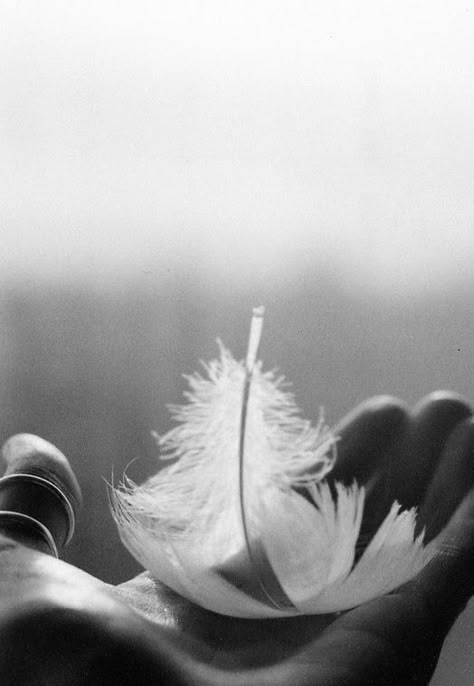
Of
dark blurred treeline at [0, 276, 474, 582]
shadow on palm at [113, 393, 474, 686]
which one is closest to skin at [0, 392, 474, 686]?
shadow on palm at [113, 393, 474, 686]

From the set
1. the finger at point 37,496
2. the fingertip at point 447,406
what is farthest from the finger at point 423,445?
the finger at point 37,496

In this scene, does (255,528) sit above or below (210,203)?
below

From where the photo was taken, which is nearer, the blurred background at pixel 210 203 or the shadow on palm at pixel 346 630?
the shadow on palm at pixel 346 630

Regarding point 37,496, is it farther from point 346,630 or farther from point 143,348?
point 143,348

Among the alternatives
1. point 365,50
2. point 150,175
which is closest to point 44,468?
point 150,175

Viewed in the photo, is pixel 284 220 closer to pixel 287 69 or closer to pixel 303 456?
pixel 287 69

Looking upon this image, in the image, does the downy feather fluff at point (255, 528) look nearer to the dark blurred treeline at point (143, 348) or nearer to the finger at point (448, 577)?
the finger at point (448, 577)

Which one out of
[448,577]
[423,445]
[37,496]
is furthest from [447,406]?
[37,496]
